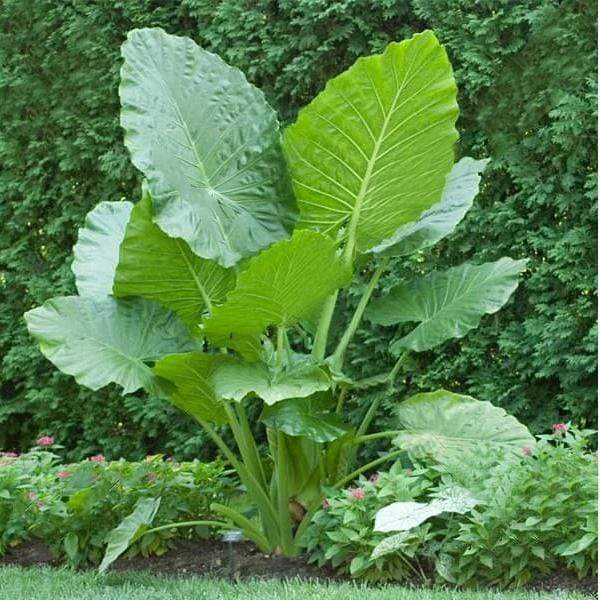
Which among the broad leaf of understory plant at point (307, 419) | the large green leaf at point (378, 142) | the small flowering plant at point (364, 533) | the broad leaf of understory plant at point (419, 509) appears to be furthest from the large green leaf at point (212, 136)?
the broad leaf of understory plant at point (419, 509)

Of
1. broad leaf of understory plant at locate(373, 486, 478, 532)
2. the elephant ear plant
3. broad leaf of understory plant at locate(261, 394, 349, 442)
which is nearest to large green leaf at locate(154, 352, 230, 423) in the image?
the elephant ear plant

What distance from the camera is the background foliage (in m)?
4.80

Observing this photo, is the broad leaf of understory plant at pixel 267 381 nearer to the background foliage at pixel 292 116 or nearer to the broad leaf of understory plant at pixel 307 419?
the broad leaf of understory plant at pixel 307 419

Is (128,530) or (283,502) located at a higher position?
(128,530)

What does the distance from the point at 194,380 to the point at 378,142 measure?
117cm

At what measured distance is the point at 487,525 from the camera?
3686 mm

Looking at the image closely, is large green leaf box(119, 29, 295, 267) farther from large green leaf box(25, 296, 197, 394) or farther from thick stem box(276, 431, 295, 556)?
thick stem box(276, 431, 295, 556)

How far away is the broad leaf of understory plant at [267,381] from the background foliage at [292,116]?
1231 mm

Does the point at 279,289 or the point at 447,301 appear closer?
the point at 279,289

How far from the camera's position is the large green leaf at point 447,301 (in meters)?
4.42

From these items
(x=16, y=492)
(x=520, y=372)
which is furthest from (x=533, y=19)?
(x=16, y=492)

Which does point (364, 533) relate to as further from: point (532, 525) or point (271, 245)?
point (271, 245)

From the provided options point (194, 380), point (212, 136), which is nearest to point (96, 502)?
point (194, 380)

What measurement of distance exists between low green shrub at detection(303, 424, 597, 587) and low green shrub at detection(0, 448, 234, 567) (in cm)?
76
